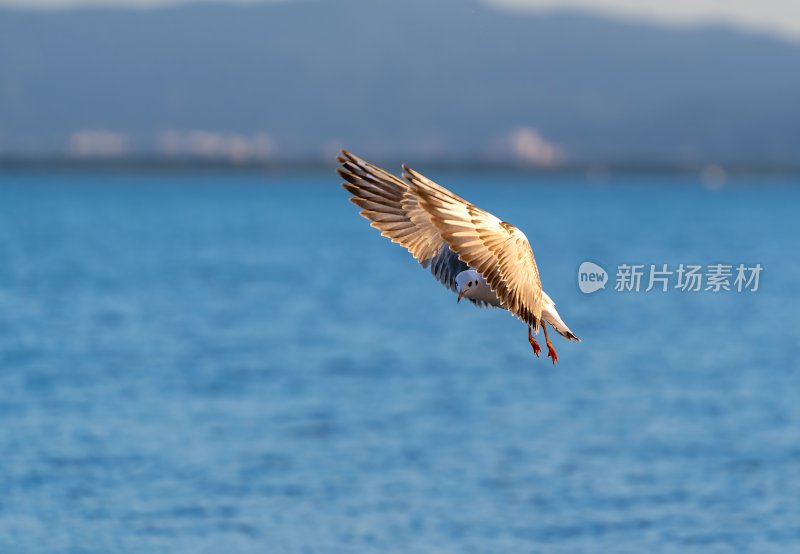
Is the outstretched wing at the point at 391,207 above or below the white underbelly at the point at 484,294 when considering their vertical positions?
above

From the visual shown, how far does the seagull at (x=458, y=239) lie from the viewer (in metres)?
8.13

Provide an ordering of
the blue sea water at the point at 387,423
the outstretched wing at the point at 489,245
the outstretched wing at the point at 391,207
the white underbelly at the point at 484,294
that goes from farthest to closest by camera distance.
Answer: the blue sea water at the point at 387,423, the outstretched wing at the point at 391,207, the white underbelly at the point at 484,294, the outstretched wing at the point at 489,245

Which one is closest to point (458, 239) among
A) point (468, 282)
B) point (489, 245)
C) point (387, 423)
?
point (489, 245)

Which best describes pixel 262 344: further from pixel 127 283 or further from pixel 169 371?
pixel 127 283

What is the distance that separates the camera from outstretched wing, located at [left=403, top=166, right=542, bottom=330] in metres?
8.08

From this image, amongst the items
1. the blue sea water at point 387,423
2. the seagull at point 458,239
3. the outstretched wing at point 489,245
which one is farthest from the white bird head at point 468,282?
the blue sea water at point 387,423

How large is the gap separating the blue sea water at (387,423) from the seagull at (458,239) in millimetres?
18251

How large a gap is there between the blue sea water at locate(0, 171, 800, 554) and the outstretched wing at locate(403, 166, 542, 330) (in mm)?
18808

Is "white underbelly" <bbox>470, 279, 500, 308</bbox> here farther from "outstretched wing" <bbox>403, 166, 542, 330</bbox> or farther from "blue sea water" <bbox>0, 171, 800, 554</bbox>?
"blue sea water" <bbox>0, 171, 800, 554</bbox>

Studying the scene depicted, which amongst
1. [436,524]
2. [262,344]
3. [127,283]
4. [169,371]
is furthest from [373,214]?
[127,283]

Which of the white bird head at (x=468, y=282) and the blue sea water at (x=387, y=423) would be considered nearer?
the white bird head at (x=468, y=282)

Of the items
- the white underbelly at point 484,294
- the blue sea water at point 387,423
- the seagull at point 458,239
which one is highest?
the blue sea water at point 387,423

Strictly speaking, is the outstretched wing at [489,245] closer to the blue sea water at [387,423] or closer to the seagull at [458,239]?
the seagull at [458,239]

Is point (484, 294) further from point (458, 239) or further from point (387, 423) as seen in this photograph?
point (387, 423)
